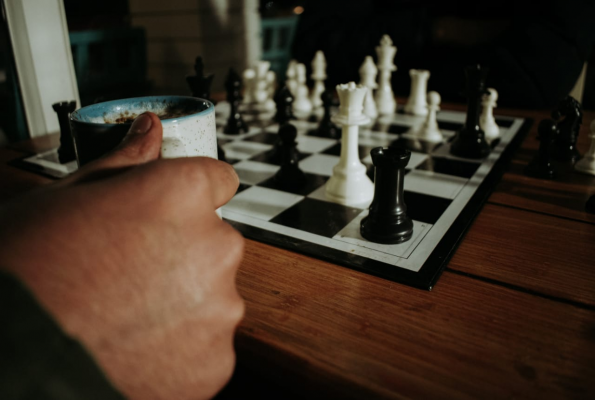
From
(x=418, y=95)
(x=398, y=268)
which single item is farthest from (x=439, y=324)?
(x=418, y=95)

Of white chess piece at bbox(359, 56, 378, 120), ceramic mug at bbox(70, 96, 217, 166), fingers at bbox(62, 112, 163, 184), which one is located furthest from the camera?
white chess piece at bbox(359, 56, 378, 120)

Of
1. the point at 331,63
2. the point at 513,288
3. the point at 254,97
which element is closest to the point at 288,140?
the point at 513,288

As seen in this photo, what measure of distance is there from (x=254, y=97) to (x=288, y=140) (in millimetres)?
893

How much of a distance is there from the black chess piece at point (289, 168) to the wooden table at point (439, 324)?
30 centimetres

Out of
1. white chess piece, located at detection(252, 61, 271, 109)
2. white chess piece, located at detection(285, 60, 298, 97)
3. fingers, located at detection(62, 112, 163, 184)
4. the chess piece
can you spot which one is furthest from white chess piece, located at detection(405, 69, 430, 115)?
fingers, located at detection(62, 112, 163, 184)

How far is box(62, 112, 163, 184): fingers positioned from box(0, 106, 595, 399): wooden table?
0.26 meters

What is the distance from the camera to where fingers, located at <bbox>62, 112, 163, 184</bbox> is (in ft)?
1.72

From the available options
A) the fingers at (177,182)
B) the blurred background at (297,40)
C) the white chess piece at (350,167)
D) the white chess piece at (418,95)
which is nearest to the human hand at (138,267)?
the fingers at (177,182)

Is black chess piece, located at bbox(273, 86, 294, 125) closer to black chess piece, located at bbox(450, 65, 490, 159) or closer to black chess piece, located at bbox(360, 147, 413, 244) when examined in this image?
black chess piece, located at bbox(450, 65, 490, 159)

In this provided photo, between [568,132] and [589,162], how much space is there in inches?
5.4

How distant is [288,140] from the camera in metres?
1.17

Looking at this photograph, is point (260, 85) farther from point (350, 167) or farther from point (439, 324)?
point (439, 324)

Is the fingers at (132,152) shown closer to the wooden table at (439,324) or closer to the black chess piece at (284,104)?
the wooden table at (439,324)

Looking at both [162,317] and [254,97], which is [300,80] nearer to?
[254,97]
